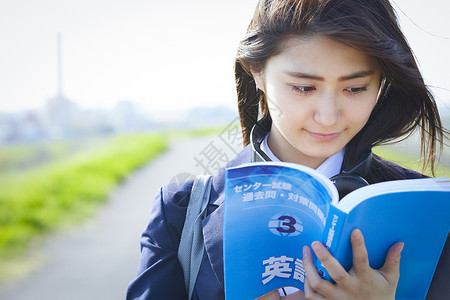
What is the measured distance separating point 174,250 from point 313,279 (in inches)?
20.3

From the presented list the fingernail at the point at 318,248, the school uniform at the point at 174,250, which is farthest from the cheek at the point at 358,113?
the fingernail at the point at 318,248

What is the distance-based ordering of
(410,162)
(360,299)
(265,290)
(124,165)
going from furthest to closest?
(124,165) → (410,162) → (265,290) → (360,299)

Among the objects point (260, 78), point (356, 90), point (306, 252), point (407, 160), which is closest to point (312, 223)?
point (306, 252)

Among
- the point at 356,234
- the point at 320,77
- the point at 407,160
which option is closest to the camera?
the point at 356,234

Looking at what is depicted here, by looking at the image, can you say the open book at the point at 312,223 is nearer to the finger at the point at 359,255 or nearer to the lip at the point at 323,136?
the finger at the point at 359,255

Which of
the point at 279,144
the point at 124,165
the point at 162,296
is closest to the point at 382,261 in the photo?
the point at 279,144

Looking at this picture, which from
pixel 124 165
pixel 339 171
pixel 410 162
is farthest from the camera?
pixel 124 165

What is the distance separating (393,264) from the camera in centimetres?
103

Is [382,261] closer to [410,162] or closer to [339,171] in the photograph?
[339,171]

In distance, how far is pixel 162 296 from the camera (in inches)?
52.0

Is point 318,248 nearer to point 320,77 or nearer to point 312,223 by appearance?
point 312,223

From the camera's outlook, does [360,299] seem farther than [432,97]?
No

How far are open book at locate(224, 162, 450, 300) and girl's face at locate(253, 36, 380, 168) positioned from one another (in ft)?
0.92

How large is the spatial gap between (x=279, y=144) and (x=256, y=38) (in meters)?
0.37
